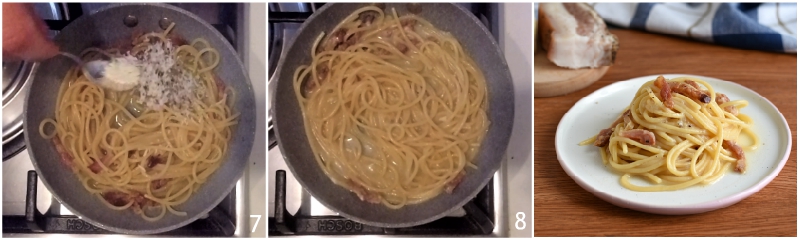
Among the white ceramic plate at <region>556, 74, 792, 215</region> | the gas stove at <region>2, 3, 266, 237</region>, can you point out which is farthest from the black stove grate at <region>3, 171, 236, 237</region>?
the white ceramic plate at <region>556, 74, 792, 215</region>

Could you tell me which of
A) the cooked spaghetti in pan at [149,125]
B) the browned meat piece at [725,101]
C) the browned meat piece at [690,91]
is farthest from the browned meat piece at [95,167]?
the browned meat piece at [725,101]

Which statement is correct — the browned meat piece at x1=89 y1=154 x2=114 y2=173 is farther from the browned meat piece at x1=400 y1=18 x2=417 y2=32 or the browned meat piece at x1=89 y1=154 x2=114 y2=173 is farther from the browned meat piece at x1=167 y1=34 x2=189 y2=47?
the browned meat piece at x1=400 y1=18 x2=417 y2=32

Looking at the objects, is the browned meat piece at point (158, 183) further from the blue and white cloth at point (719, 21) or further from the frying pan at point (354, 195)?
the blue and white cloth at point (719, 21)

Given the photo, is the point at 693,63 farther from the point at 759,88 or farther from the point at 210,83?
the point at 210,83

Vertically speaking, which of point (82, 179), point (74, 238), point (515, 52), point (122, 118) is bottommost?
point (74, 238)

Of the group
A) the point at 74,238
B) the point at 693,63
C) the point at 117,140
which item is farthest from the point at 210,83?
the point at 693,63

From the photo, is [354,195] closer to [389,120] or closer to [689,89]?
[389,120]
